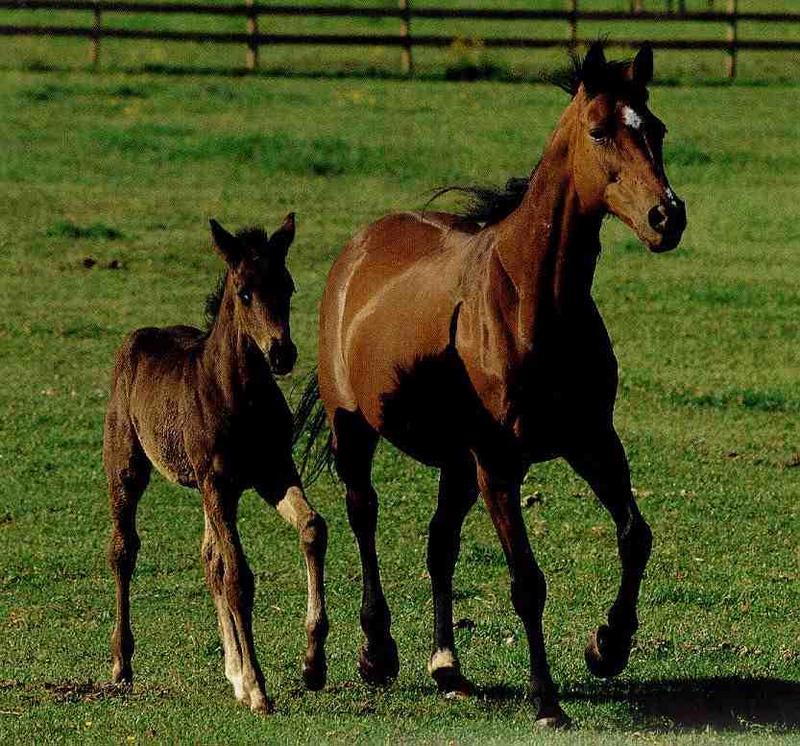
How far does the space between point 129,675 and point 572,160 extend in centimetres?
306

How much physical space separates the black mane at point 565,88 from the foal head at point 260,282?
93 cm

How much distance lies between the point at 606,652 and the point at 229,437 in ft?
5.92

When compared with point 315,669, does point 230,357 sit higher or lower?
higher

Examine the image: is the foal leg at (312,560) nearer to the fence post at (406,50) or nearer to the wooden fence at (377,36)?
the wooden fence at (377,36)

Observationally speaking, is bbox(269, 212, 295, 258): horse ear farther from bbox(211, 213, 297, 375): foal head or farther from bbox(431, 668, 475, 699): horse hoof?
bbox(431, 668, 475, 699): horse hoof

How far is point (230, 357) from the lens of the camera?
7766 mm

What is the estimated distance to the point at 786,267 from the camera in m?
19.2

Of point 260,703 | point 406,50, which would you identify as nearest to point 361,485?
point 260,703

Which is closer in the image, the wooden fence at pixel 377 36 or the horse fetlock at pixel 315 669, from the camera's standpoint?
the horse fetlock at pixel 315 669

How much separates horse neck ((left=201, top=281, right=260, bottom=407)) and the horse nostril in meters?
1.93

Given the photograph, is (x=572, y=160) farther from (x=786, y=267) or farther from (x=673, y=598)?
(x=786, y=267)

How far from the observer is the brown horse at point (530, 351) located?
681 cm

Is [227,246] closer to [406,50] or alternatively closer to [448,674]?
[448,674]

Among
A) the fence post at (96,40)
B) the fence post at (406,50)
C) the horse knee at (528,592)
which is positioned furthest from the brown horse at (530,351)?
the fence post at (96,40)
